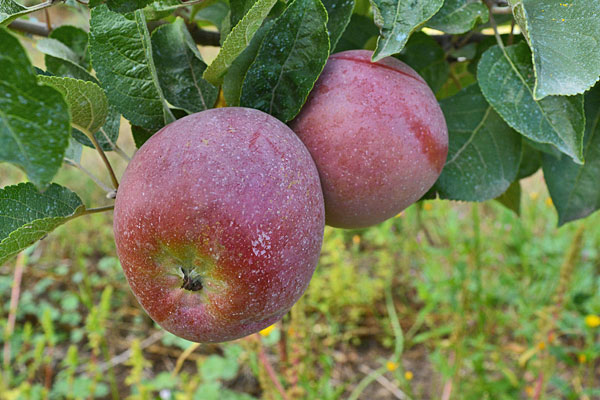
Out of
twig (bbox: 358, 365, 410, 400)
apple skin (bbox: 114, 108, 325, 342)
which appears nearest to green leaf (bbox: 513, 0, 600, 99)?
apple skin (bbox: 114, 108, 325, 342)

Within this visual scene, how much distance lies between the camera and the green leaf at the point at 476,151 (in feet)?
1.95

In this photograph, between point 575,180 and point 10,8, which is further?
→ point 575,180

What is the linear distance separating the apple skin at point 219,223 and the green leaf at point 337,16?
0.38ft

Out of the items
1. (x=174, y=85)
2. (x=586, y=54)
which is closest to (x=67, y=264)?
(x=174, y=85)

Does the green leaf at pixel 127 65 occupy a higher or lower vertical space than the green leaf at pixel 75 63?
higher

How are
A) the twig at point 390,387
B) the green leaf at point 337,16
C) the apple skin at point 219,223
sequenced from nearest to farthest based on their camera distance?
the apple skin at point 219,223 → the green leaf at point 337,16 → the twig at point 390,387

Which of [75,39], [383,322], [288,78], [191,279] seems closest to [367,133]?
[288,78]

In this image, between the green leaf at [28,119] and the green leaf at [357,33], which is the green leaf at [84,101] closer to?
the green leaf at [28,119]

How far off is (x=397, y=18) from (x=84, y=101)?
260 mm

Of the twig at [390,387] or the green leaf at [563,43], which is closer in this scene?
the green leaf at [563,43]

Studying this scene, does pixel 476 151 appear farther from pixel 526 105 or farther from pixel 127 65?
pixel 127 65

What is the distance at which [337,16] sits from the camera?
481 mm

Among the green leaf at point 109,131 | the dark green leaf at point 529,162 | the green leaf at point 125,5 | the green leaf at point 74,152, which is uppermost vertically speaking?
the green leaf at point 125,5

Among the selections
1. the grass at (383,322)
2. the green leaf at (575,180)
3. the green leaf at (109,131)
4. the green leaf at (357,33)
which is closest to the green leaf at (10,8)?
the green leaf at (109,131)
